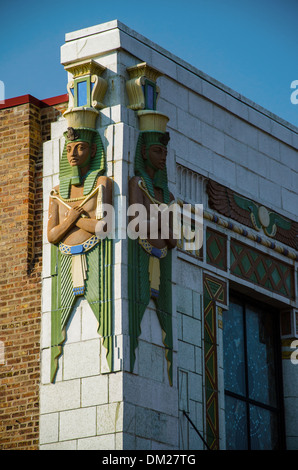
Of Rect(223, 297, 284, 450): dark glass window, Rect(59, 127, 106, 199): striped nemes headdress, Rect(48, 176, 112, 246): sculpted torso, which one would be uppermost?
Rect(59, 127, 106, 199): striped nemes headdress

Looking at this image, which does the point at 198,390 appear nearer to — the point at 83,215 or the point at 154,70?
the point at 83,215

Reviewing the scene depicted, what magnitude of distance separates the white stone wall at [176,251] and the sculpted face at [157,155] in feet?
1.26

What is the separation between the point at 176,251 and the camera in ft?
70.4

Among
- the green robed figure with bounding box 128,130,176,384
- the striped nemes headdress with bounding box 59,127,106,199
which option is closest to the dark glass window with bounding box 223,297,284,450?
the green robed figure with bounding box 128,130,176,384

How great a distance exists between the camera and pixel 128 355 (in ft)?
64.0

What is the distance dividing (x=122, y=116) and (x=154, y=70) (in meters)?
1.12

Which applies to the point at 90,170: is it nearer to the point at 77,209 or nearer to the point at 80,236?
the point at 77,209

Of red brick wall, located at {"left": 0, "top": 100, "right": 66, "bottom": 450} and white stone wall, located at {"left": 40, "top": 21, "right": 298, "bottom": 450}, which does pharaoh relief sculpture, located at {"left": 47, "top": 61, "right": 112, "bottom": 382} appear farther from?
red brick wall, located at {"left": 0, "top": 100, "right": 66, "bottom": 450}

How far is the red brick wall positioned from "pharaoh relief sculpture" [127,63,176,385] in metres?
1.56

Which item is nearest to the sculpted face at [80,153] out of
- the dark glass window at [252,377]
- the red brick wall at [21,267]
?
the red brick wall at [21,267]

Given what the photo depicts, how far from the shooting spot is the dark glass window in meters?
22.8

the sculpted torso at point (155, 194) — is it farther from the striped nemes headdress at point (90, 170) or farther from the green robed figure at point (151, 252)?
the striped nemes headdress at point (90, 170)

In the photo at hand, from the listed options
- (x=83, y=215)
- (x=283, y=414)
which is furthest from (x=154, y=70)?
(x=283, y=414)

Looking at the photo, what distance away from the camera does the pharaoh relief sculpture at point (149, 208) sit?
66.0 feet
